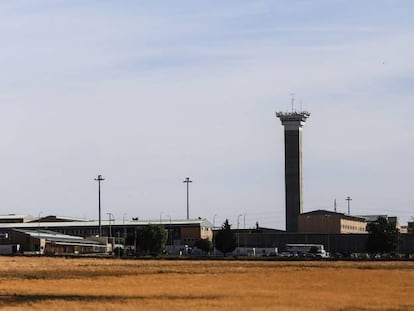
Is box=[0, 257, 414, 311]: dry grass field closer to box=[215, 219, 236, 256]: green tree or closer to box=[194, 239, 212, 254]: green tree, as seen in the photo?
box=[215, 219, 236, 256]: green tree

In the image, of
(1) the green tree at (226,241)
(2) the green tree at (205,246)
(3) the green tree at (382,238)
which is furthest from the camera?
(2) the green tree at (205,246)

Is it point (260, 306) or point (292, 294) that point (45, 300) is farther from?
point (292, 294)

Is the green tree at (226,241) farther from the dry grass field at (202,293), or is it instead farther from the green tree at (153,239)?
the dry grass field at (202,293)

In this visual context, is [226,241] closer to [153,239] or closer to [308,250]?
[153,239]

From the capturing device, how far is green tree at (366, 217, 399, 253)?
174 meters

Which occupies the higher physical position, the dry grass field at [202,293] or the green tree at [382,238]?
the green tree at [382,238]

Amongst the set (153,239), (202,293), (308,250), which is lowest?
(202,293)

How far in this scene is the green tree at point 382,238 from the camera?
6841 inches

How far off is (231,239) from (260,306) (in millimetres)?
142110

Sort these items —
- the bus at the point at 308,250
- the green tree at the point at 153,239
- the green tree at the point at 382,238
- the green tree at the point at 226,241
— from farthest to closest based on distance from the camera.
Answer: the green tree at the point at 226,241, the green tree at the point at 153,239, the bus at the point at 308,250, the green tree at the point at 382,238

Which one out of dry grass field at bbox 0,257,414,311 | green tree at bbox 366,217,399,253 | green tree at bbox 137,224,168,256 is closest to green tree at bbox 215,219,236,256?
green tree at bbox 137,224,168,256

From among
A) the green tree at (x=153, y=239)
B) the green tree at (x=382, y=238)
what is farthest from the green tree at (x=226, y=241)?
the green tree at (x=382, y=238)

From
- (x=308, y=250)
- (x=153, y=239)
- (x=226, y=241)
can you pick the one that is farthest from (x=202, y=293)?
(x=308, y=250)

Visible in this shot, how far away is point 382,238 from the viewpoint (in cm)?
17425
